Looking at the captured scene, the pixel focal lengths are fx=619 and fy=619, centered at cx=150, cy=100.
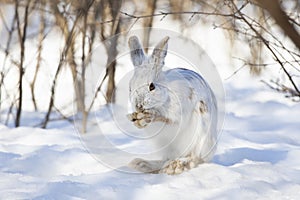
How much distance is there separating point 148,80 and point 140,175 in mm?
471

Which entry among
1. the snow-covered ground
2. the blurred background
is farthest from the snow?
the blurred background

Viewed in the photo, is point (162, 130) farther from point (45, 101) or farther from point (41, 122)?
point (45, 101)

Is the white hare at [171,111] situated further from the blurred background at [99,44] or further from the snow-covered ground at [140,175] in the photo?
the blurred background at [99,44]

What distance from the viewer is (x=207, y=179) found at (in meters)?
2.76

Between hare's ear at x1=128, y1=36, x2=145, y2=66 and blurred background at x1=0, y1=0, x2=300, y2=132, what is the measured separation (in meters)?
0.15

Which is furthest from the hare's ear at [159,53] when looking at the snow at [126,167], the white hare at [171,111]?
the snow at [126,167]

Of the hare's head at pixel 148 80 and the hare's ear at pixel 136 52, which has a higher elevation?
the hare's ear at pixel 136 52

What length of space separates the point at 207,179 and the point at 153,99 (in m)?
0.43

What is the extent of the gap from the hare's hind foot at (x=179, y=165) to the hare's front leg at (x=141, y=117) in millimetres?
274

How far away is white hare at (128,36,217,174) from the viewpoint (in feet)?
8.87

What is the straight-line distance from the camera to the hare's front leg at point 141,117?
267 cm

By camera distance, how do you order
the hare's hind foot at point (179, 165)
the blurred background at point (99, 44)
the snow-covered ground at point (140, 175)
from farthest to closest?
the blurred background at point (99, 44)
the hare's hind foot at point (179, 165)
the snow-covered ground at point (140, 175)

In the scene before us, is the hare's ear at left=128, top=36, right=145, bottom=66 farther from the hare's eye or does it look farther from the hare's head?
the hare's eye

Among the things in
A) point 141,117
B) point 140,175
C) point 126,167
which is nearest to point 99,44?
point 126,167
